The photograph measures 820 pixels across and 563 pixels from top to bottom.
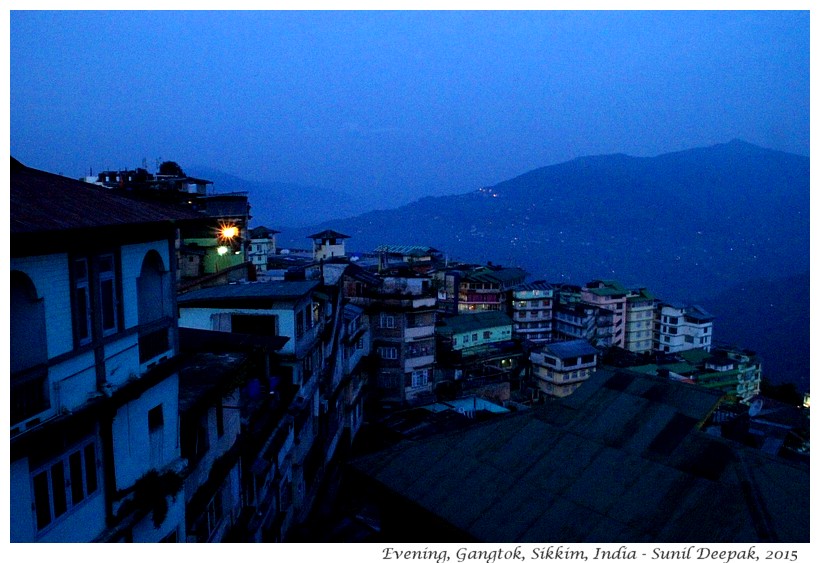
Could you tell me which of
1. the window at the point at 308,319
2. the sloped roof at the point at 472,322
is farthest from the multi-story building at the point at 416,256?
the window at the point at 308,319

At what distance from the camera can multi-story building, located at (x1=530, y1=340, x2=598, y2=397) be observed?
39.8m

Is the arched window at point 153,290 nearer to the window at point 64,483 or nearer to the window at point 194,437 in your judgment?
the window at point 64,483

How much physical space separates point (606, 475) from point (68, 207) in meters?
6.90

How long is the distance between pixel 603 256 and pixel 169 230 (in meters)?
158

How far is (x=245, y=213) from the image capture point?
3753 cm

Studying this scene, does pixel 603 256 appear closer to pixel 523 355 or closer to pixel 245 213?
pixel 523 355

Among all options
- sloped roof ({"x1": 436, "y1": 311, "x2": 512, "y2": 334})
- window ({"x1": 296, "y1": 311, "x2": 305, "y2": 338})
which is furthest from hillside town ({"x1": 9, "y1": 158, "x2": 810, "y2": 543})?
sloped roof ({"x1": 436, "y1": 311, "x2": 512, "y2": 334})

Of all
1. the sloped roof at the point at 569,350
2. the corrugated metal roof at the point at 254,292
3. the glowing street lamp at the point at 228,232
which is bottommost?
the sloped roof at the point at 569,350

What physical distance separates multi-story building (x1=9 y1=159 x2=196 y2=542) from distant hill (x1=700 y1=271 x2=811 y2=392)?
238 feet

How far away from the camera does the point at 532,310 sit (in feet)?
183

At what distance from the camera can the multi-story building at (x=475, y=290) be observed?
183 feet

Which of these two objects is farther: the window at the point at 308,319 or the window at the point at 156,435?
the window at the point at 308,319

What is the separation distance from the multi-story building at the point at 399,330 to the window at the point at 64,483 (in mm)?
21169

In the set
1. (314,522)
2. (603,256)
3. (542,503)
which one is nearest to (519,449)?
(542,503)
